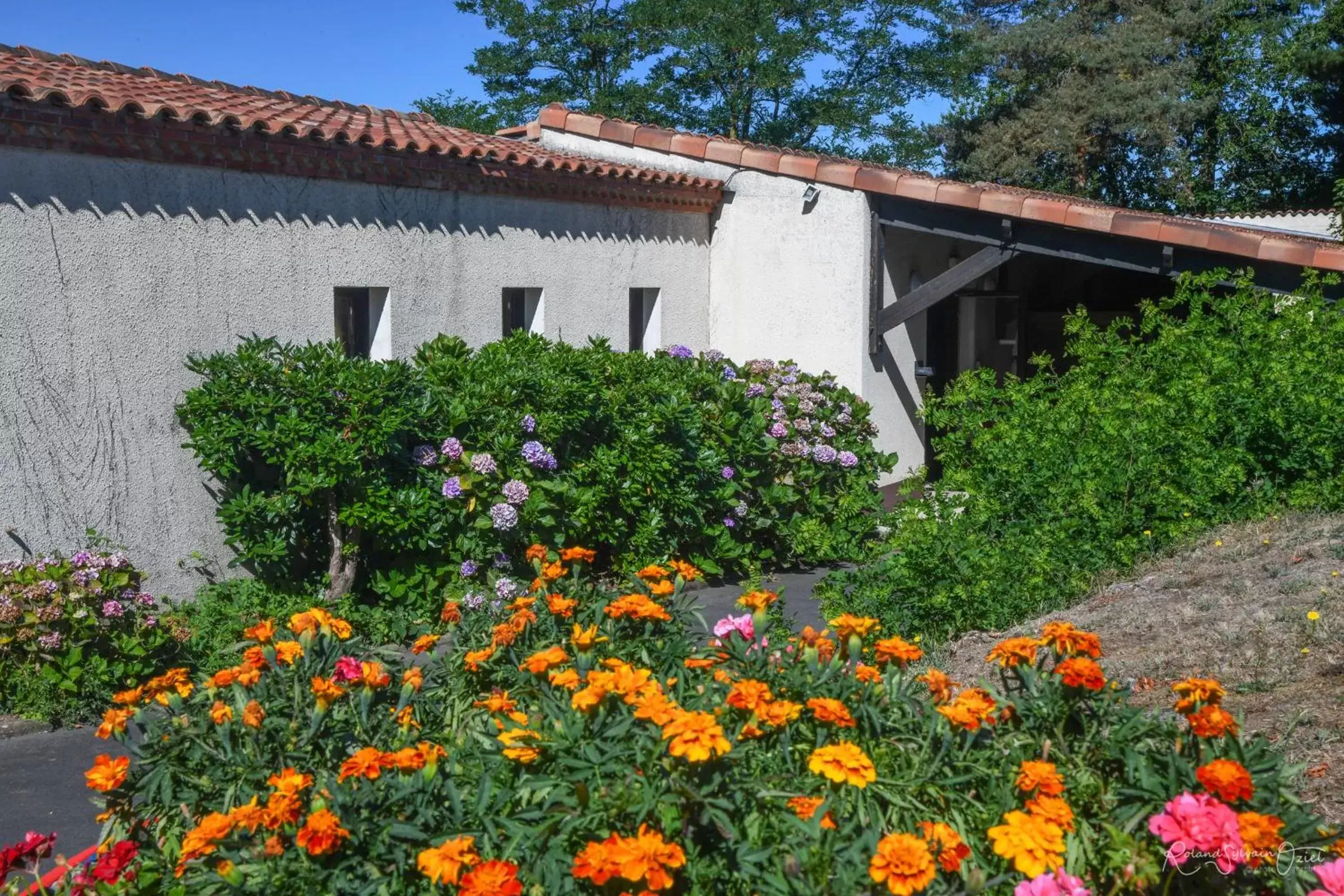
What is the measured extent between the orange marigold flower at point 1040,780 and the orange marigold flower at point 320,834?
1459mm

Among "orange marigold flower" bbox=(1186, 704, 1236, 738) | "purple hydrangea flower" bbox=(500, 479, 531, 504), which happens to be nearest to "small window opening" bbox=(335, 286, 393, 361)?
"purple hydrangea flower" bbox=(500, 479, 531, 504)

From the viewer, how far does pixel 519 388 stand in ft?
25.7

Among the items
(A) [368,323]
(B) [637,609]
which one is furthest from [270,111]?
(B) [637,609]

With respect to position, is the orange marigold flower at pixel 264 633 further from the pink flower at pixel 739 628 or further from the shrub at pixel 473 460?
the shrub at pixel 473 460

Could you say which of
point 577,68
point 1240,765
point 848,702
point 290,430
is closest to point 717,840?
point 848,702

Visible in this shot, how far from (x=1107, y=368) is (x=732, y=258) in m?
4.65

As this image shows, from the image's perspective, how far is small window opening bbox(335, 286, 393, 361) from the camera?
8797 mm

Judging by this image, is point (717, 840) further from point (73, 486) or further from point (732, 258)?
point (732, 258)

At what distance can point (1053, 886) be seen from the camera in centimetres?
230

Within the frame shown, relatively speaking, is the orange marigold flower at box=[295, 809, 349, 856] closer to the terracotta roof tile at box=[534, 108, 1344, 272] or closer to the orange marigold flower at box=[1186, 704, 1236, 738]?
the orange marigold flower at box=[1186, 704, 1236, 738]

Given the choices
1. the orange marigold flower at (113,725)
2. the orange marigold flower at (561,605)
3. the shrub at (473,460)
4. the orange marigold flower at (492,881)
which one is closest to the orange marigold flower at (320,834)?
the orange marigold flower at (492,881)

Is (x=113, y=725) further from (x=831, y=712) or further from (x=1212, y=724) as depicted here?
(x=1212, y=724)

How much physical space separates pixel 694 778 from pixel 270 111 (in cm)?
711

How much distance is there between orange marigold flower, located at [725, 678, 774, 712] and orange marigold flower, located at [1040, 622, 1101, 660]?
851mm
